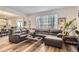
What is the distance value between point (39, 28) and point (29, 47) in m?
0.51

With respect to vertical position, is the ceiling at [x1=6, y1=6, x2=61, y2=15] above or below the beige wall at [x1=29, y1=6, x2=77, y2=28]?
above

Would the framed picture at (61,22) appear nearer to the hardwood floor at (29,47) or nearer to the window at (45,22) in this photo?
the window at (45,22)

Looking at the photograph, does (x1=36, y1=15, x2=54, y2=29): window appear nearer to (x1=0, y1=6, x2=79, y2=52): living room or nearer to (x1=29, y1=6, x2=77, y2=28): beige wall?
(x1=0, y1=6, x2=79, y2=52): living room

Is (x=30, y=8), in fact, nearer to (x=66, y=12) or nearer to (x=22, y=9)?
(x=22, y=9)

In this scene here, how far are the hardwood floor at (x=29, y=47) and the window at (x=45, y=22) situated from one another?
1.27 feet

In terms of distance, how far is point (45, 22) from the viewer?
2537 mm

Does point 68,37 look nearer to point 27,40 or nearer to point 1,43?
point 27,40

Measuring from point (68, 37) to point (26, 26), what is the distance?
102 cm

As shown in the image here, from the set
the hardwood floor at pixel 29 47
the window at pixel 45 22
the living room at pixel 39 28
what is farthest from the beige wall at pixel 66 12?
the hardwood floor at pixel 29 47

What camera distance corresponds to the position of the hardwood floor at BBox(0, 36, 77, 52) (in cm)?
238

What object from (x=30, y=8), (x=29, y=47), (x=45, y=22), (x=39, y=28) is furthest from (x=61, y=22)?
(x=29, y=47)

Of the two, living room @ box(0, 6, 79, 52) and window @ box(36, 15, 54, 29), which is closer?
living room @ box(0, 6, 79, 52)

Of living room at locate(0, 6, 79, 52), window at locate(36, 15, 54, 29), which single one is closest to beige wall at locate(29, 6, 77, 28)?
living room at locate(0, 6, 79, 52)
